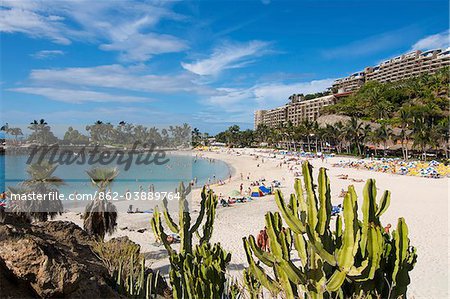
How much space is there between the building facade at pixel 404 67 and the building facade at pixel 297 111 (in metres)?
13.8

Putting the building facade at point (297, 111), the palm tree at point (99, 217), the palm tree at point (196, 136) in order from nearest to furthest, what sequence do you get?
the palm tree at point (99, 217) < the building facade at point (297, 111) < the palm tree at point (196, 136)

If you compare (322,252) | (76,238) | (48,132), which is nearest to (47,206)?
(76,238)

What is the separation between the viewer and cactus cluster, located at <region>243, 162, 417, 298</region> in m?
4.07

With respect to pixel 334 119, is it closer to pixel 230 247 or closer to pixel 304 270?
pixel 230 247

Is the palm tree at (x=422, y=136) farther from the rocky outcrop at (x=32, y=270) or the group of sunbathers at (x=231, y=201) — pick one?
the rocky outcrop at (x=32, y=270)

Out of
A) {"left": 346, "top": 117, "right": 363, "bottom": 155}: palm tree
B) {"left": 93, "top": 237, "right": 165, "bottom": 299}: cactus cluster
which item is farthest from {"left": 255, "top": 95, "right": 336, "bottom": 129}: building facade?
{"left": 93, "top": 237, "right": 165, "bottom": 299}: cactus cluster

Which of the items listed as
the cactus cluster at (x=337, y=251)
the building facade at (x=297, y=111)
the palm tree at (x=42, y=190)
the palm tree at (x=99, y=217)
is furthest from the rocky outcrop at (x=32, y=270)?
the building facade at (x=297, y=111)

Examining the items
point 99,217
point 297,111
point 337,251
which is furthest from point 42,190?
point 297,111

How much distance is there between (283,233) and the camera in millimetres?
4723

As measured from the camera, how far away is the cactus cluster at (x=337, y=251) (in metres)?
4.07

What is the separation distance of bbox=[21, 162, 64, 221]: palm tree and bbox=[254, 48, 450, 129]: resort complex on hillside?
299ft

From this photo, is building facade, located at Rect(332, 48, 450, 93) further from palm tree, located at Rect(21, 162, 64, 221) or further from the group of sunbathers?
palm tree, located at Rect(21, 162, 64, 221)

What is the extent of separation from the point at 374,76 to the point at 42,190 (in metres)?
144

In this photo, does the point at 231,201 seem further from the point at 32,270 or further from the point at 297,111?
the point at 297,111
